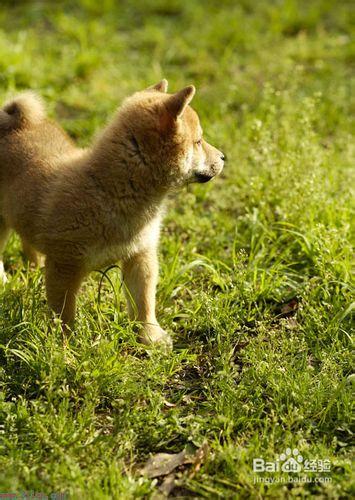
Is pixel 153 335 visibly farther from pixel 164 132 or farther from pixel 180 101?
pixel 180 101

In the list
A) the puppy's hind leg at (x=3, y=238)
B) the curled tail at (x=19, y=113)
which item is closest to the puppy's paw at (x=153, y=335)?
the puppy's hind leg at (x=3, y=238)

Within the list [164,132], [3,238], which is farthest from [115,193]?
[3,238]

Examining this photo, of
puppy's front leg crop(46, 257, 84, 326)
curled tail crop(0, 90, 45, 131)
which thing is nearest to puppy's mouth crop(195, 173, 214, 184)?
puppy's front leg crop(46, 257, 84, 326)

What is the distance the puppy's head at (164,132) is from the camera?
12.1ft

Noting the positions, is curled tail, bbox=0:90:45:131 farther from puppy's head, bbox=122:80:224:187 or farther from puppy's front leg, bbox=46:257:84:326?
puppy's front leg, bbox=46:257:84:326

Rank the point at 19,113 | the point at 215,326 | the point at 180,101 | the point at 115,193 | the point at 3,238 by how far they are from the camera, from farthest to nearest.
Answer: the point at 3,238 → the point at 19,113 → the point at 215,326 → the point at 115,193 → the point at 180,101

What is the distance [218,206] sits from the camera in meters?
5.31

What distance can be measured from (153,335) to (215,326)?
39 centimetres

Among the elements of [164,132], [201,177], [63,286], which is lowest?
[63,286]

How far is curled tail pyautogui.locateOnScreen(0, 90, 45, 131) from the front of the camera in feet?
14.2

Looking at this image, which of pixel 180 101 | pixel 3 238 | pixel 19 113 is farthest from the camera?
pixel 3 238

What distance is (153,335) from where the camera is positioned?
4109 mm

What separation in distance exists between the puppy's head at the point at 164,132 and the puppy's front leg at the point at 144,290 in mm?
545

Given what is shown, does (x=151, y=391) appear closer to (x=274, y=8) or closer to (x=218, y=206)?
(x=218, y=206)
